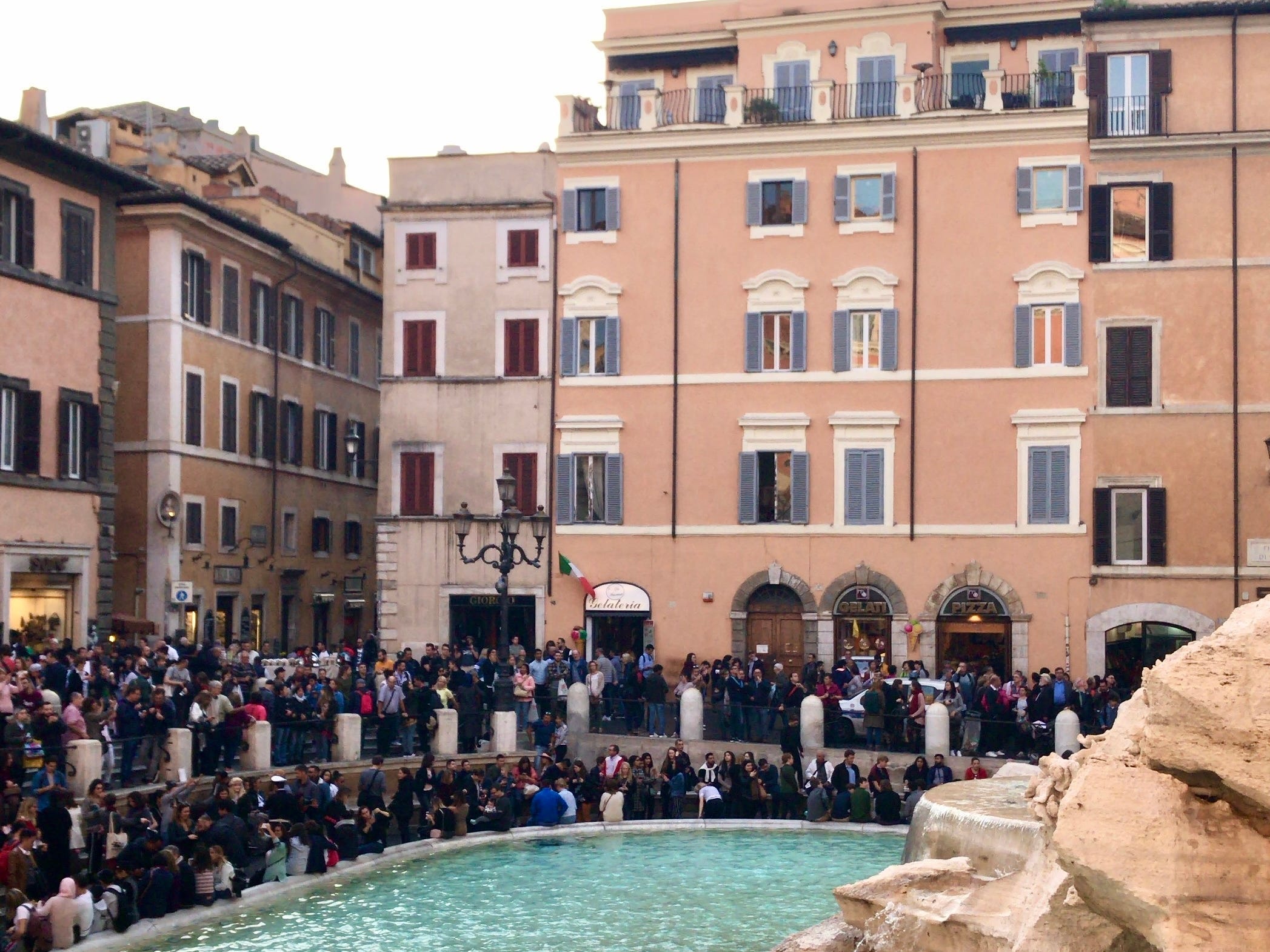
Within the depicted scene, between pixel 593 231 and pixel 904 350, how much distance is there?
23.6 ft

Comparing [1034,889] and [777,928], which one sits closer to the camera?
[1034,889]

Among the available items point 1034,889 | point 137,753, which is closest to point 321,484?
point 137,753

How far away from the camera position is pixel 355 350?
5078 centimetres

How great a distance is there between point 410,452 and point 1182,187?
17.2m

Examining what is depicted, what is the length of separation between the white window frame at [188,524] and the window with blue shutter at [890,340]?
15294mm

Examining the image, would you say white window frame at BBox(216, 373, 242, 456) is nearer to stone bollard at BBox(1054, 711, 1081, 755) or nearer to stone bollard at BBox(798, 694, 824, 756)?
stone bollard at BBox(798, 694, 824, 756)

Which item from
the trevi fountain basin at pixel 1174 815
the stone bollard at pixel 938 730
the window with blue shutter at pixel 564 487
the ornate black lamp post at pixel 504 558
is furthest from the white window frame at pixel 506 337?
the trevi fountain basin at pixel 1174 815

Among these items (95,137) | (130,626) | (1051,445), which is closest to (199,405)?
(130,626)

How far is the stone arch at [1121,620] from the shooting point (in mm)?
37094

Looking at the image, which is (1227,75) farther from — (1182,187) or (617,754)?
(617,754)

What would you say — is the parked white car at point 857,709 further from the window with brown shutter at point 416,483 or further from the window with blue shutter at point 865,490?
the window with brown shutter at point 416,483

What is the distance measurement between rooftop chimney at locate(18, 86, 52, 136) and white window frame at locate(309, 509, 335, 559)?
44.9 feet

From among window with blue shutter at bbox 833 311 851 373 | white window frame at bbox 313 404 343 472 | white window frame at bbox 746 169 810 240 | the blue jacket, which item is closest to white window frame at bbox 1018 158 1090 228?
window with blue shutter at bbox 833 311 851 373

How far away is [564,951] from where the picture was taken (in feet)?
60.8
